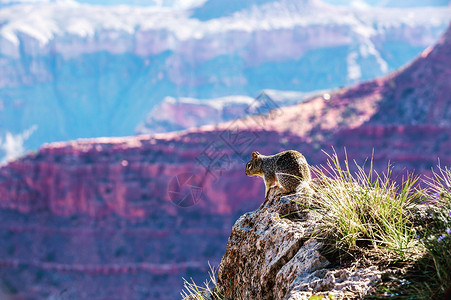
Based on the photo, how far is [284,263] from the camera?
4.68m

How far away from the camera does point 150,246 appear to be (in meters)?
44.0

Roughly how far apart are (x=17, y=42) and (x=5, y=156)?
31417 millimetres

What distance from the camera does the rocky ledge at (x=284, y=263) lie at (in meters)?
3.90

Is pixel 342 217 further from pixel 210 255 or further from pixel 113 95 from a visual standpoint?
pixel 113 95

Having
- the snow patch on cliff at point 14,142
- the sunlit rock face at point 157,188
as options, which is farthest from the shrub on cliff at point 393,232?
the snow patch on cliff at point 14,142

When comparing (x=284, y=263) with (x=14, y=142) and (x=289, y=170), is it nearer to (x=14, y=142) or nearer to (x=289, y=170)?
(x=289, y=170)

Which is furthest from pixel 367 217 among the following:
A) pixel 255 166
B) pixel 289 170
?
pixel 255 166

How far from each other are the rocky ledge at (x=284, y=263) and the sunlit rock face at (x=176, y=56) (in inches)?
5128

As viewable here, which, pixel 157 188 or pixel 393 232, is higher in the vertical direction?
pixel 393 232

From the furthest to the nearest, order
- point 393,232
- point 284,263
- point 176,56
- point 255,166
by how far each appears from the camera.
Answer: point 176,56 → point 255,166 → point 284,263 → point 393,232

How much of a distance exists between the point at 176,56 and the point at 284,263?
468 ft

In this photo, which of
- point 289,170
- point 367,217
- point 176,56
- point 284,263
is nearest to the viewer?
point 367,217

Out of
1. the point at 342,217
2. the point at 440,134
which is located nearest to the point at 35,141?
the point at 440,134

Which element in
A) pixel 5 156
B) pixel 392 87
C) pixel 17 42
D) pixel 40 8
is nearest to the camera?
pixel 392 87
